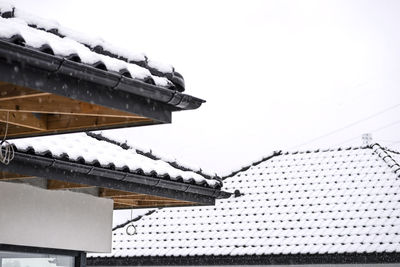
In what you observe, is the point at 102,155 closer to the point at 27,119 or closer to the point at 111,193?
the point at 111,193

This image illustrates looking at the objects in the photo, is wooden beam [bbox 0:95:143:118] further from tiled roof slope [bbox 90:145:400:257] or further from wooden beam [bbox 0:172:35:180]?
tiled roof slope [bbox 90:145:400:257]

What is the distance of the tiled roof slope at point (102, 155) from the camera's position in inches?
287

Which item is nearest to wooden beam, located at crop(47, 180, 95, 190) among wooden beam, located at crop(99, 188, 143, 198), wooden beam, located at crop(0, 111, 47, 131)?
wooden beam, located at crop(99, 188, 143, 198)

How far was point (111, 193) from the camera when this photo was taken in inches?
368

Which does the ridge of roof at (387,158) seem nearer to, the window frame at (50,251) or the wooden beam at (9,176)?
the window frame at (50,251)

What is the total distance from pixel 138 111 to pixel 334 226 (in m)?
8.95

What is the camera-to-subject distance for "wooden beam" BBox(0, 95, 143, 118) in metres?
5.68

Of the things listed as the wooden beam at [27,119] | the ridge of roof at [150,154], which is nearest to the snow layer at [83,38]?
the wooden beam at [27,119]

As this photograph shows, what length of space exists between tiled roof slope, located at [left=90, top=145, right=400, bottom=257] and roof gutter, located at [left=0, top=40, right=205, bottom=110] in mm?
7743

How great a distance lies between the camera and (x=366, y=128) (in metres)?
84.2

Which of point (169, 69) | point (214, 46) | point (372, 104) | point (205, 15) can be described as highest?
point (205, 15)

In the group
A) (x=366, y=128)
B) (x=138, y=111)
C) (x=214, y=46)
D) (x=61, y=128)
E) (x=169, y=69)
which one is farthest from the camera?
(x=214, y=46)

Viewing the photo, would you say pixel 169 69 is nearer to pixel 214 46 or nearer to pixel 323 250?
pixel 323 250

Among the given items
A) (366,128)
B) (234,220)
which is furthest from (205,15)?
(234,220)
